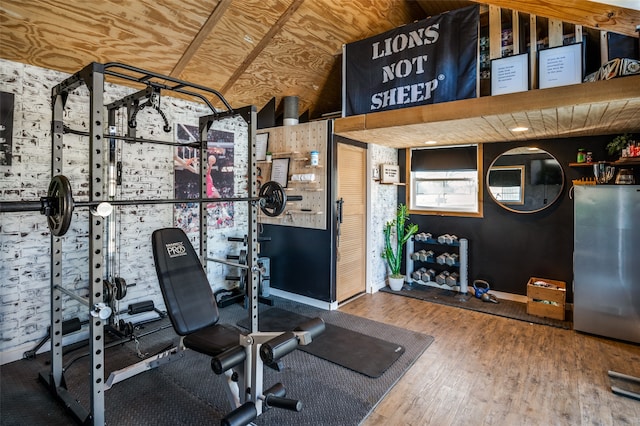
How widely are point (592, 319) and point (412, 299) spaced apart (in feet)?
6.33

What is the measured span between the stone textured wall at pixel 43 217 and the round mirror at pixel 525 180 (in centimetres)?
407

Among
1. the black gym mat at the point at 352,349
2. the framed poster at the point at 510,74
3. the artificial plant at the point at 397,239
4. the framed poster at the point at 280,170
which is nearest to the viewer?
the black gym mat at the point at 352,349

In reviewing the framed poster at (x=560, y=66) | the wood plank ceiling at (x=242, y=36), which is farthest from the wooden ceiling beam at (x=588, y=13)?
the framed poster at (x=560, y=66)

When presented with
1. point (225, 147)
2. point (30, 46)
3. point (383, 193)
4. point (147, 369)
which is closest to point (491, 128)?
point (383, 193)

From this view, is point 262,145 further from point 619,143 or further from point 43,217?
point 619,143

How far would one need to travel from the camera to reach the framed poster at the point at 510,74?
10.5ft

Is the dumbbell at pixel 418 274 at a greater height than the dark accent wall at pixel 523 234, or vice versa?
the dark accent wall at pixel 523 234

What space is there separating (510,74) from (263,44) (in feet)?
8.21

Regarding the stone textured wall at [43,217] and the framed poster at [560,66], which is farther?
the framed poster at [560,66]

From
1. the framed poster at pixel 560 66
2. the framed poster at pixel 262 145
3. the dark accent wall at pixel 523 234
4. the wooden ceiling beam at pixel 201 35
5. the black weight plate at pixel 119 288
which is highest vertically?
the wooden ceiling beam at pixel 201 35

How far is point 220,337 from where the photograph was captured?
88.2 inches

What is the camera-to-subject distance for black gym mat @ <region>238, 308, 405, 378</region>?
9.32 ft

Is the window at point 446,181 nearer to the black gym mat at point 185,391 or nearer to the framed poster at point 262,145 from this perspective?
the framed poster at point 262,145

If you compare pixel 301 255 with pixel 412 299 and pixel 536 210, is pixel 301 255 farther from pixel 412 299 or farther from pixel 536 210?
pixel 536 210
